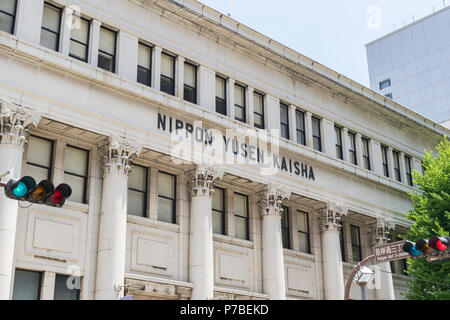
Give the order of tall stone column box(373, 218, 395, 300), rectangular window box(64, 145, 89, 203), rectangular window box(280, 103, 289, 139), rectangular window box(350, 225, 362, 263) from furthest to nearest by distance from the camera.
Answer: rectangular window box(350, 225, 362, 263) → tall stone column box(373, 218, 395, 300) → rectangular window box(280, 103, 289, 139) → rectangular window box(64, 145, 89, 203)

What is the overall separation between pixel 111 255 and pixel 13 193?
37.9 ft

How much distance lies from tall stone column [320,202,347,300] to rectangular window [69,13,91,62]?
A: 49.6ft

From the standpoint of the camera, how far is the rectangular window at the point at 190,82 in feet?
92.1

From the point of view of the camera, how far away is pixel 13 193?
11.5m

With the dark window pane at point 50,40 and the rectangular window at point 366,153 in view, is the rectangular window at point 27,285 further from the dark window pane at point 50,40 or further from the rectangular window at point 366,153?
the rectangular window at point 366,153

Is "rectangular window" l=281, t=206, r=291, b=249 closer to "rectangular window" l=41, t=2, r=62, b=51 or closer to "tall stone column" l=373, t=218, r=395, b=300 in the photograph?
"tall stone column" l=373, t=218, r=395, b=300

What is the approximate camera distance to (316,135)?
3397 cm

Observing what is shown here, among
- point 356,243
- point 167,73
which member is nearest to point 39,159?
point 167,73

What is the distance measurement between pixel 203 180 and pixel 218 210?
262 centimetres

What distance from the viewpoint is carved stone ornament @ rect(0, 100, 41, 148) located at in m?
21.5

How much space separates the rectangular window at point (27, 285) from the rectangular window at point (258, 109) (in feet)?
44.3

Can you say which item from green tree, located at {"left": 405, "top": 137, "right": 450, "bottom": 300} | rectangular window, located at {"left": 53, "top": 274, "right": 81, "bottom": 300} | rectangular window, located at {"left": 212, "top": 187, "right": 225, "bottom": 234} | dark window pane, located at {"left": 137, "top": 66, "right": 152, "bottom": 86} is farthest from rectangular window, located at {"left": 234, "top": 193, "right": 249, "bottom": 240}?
rectangular window, located at {"left": 53, "top": 274, "right": 81, "bottom": 300}

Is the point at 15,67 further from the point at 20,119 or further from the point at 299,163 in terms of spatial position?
the point at 299,163

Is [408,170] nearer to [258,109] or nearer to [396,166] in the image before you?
[396,166]
